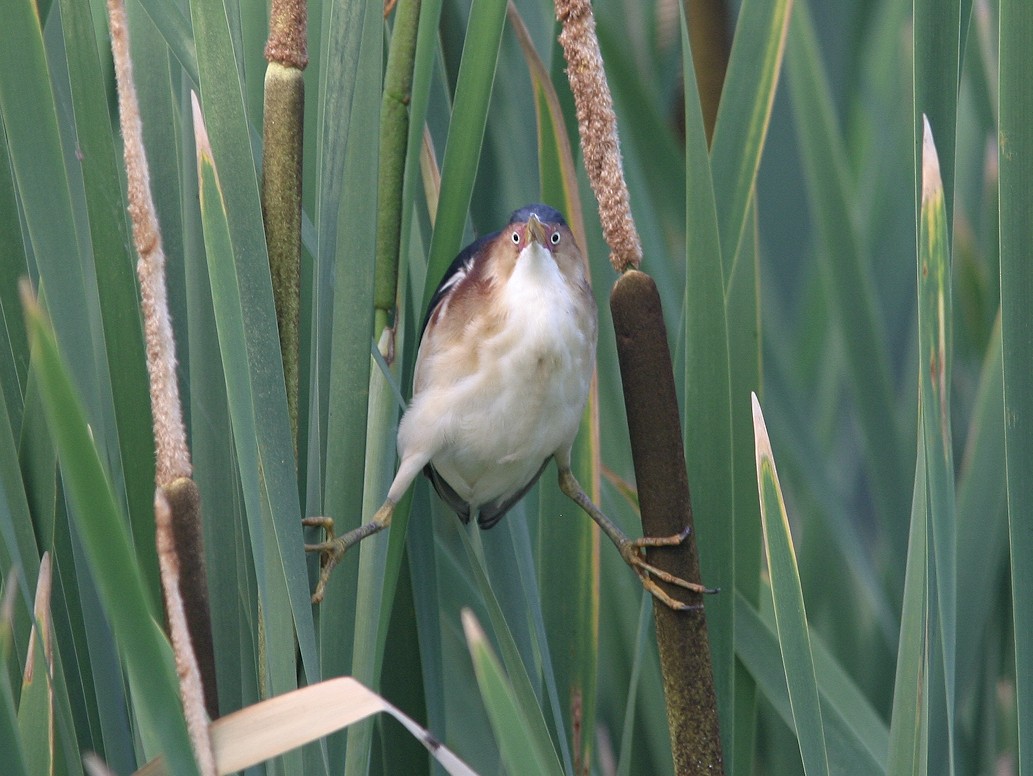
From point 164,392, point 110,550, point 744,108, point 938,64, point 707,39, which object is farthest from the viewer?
point 707,39

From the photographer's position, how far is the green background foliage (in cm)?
69

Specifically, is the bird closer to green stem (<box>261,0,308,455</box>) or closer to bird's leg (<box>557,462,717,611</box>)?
bird's leg (<box>557,462,717,611</box>)

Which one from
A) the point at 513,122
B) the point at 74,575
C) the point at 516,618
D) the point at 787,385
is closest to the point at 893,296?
the point at 787,385

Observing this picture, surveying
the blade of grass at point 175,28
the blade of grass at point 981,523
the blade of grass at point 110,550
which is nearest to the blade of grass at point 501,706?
the blade of grass at point 110,550

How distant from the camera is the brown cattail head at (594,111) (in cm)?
82

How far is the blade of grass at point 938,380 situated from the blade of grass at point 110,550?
1.40ft

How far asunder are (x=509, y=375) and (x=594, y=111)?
397mm

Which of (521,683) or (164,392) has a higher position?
(164,392)

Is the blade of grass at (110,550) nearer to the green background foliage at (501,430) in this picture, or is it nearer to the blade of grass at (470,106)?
the green background foliage at (501,430)

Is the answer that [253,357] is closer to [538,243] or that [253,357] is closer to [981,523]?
[538,243]

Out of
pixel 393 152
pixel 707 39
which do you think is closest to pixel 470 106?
pixel 393 152

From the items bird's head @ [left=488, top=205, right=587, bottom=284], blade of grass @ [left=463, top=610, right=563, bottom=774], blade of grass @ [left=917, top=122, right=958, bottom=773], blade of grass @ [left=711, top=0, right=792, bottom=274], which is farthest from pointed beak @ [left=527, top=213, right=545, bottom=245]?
blade of grass @ [left=463, top=610, right=563, bottom=774]

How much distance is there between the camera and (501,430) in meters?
1.18

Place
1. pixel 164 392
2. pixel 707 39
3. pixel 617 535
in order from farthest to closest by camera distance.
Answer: pixel 707 39 < pixel 617 535 < pixel 164 392
